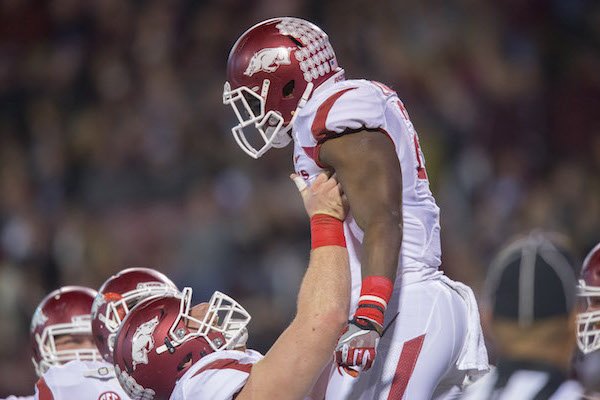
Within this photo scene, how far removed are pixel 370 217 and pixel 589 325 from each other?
1375 mm

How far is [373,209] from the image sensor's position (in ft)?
10.6

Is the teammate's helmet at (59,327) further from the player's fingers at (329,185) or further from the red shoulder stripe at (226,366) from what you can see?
the player's fingers at (329,185)

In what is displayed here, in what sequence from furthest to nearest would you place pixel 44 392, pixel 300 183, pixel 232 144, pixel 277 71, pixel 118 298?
pixel 232 144, pixel 118 298, pixel 44 392, pixel 277 71, pixel 300 183

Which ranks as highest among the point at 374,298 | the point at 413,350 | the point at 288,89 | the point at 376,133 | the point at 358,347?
the point at 288,89

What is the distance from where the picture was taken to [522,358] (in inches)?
141

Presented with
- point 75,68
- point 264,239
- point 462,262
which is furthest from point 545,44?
point 75,68

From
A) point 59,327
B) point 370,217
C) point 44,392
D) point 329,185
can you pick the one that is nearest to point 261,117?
point 329,185

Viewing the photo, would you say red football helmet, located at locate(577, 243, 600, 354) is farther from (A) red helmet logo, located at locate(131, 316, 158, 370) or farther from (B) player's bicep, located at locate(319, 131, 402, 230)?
(A) red helmet logo, located at locate(131, 316, 158, 370)

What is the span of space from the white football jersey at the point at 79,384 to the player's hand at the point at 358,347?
1.12 metres

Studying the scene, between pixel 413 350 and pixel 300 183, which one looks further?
pixel 300 183

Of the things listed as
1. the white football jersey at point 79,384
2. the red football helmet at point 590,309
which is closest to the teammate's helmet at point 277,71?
the white football jersey at point 79,384

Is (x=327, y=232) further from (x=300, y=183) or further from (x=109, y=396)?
(x=109, y=396)

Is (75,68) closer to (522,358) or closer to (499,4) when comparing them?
(499,4)

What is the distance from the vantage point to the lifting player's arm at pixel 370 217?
3.10 m
